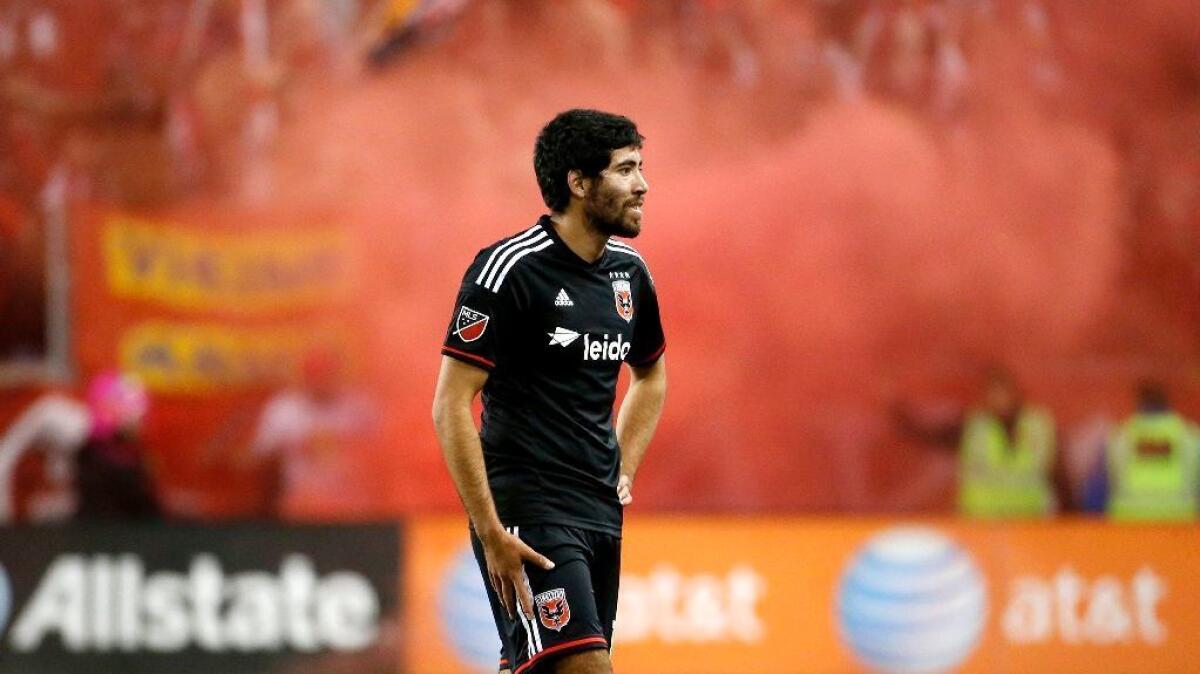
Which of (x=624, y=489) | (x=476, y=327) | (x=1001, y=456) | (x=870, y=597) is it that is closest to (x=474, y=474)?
(x=476, y=327)

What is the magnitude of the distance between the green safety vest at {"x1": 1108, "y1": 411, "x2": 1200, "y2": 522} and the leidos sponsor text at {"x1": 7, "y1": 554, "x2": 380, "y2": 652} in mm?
4221

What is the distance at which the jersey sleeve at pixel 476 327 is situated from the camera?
14.6 feet

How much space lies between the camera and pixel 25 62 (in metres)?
10.2

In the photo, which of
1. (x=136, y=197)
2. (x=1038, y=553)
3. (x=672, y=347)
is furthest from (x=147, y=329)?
(x=1038, y=553)

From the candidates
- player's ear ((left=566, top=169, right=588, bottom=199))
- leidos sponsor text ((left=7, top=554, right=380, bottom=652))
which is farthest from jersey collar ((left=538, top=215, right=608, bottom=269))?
leidos sponsor text ((left=7, top=554, right=380, bottom=652))

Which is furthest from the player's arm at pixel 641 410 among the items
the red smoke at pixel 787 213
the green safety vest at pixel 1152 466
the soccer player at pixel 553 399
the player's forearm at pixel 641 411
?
the green safety vest at pixel 1152 466

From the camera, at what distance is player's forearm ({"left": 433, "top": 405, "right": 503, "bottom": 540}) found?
440 cm

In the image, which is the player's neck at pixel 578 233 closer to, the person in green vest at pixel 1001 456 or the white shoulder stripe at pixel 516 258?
the white shoulder stripe at pixel 516 258

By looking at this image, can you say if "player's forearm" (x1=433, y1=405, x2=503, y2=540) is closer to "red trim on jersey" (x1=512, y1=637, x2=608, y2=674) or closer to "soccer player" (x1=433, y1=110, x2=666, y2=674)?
"soccer player" (x1=433, y1=110, x2=666, y2=674)

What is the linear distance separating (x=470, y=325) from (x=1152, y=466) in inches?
269

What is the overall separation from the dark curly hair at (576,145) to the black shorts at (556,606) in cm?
A: 83

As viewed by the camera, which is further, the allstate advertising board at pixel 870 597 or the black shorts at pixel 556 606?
the allstate advertising board at pixel 870 597

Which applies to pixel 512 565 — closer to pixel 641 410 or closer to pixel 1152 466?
pixel 641 410

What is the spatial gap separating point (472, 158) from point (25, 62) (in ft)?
8.19
